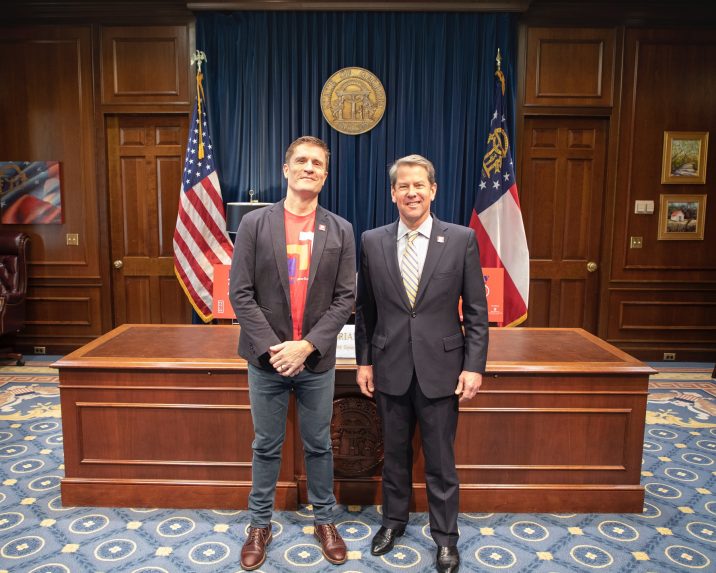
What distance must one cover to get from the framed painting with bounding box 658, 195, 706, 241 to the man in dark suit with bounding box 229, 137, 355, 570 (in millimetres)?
4269

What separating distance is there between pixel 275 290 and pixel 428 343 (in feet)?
1.95

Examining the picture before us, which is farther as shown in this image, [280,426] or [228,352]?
[228,352]

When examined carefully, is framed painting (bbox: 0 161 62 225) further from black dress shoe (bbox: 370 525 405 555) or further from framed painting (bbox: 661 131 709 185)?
framed painting (bbox: 661 131 709 185)

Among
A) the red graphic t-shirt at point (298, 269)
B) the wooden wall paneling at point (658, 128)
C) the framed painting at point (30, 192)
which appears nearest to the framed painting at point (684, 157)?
the wooden wall paneling at point (658, 128)

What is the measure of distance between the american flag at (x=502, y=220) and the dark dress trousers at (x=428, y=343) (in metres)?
2.71

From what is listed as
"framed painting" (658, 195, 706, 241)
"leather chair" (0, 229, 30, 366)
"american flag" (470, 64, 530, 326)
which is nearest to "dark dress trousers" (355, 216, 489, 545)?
"american flag" (470, 64, 530, 326)

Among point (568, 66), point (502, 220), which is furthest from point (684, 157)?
point (502, 220)

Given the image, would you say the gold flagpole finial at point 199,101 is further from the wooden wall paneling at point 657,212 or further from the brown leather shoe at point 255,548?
the wooden wall paneling at point 657,212

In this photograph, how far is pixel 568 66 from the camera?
5047 millimetres

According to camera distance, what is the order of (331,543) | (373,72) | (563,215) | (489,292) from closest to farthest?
(331,543) → (489,292) → (373,72) → (563,215)

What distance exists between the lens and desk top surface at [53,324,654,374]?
2498 millimetres

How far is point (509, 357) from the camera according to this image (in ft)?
8.71

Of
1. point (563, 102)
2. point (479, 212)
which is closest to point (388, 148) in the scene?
point (479, 212)

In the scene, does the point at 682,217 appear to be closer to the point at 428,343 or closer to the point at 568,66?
the point at 568,66
